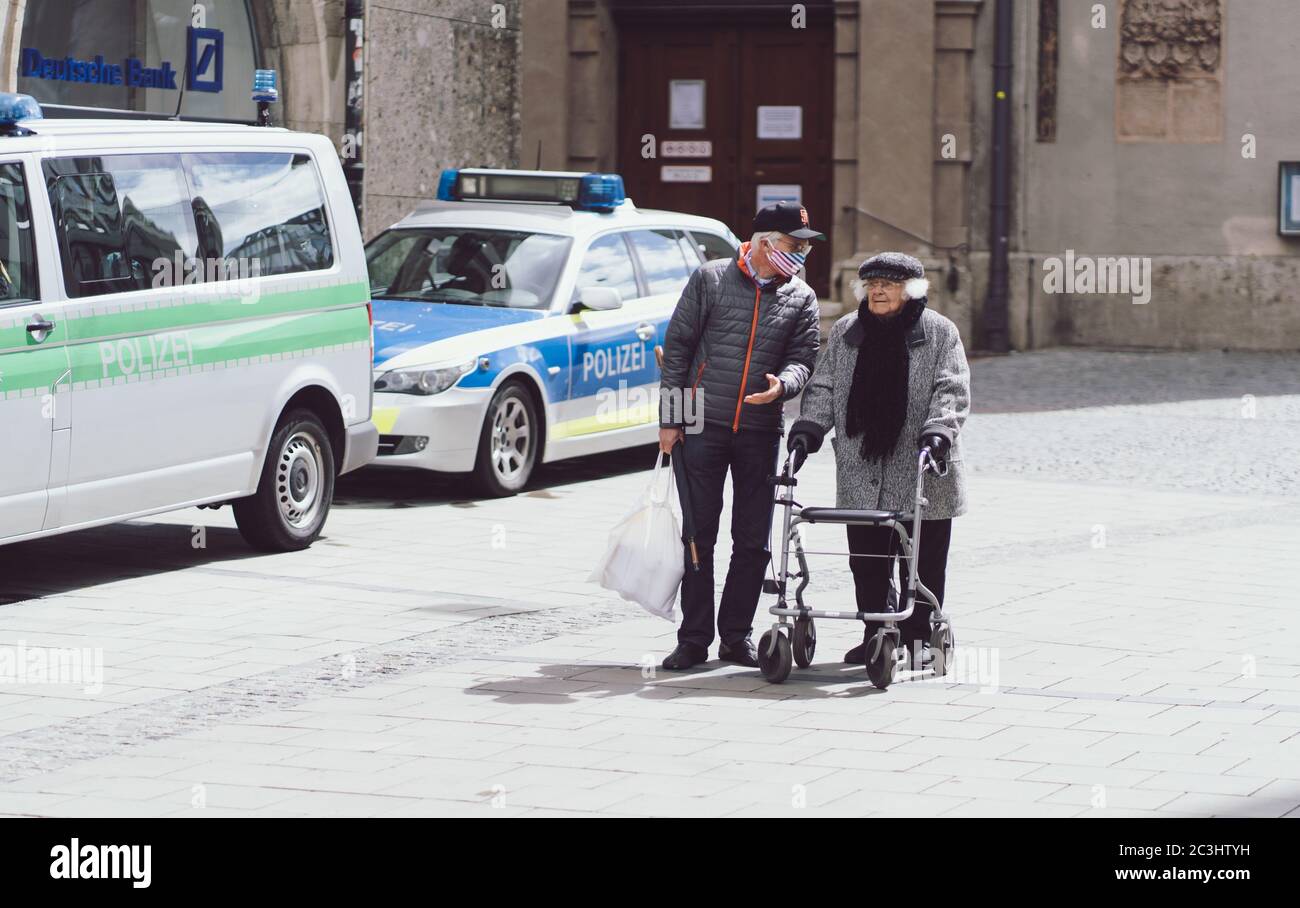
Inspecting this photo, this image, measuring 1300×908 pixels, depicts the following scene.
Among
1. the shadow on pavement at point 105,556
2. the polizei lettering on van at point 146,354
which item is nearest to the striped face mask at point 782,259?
A: the polizei lettering on van at point 146,354

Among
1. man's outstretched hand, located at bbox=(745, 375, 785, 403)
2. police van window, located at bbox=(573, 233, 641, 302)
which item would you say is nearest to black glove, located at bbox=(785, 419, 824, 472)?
man's outstretched hand, located at bbox=(745, 375, 785, 403)

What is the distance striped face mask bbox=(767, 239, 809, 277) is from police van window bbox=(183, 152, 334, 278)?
3.21 m

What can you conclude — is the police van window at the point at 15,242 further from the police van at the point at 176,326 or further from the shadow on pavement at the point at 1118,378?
the shadow on pavement at the point at 1118,378

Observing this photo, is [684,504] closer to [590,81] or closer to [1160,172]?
[1160,172]

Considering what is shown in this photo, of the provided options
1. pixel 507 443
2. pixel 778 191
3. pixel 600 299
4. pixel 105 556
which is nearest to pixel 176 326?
pixel 105 556

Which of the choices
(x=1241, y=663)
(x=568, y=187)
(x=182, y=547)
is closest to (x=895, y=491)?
(x=1241, y=663)

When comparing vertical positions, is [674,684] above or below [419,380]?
below

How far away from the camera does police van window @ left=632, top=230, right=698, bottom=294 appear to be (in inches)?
565

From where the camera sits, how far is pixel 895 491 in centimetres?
803

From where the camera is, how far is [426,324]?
1300 cm

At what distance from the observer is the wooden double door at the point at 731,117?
2300cm

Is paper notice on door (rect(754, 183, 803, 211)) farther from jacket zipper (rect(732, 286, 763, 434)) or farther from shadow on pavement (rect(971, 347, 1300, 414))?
jacket zipper (rect(732, 286, 763, 434))

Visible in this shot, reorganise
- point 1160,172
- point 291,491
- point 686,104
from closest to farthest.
Answer: point 291,491 < point 1160,172 < point 686,104

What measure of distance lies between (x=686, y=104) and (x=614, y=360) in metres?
10.3
